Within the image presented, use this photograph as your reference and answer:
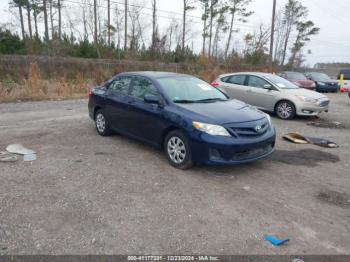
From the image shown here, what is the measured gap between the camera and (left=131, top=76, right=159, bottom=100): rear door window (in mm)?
5734

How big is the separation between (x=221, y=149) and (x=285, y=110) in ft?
20.0

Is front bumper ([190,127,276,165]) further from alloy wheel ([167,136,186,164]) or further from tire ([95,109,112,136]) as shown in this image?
tire ([95,109,112,136])

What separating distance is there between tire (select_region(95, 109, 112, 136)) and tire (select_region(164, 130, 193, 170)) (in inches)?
80.1

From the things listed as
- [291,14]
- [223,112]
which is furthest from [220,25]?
[223,112]

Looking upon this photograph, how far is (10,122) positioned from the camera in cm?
854

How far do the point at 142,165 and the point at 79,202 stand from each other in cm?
155

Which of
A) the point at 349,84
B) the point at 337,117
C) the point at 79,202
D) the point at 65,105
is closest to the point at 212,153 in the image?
the point at 79,202

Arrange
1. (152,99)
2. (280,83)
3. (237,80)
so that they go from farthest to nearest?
(237,80) → (280,83) → (152,99)

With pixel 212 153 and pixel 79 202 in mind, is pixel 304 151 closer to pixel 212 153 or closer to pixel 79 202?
pixel 212 153

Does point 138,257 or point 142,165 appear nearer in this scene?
point 138,257

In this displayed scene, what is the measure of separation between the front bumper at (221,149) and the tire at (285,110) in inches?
217

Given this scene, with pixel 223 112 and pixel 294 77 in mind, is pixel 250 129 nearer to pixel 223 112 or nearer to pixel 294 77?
pixel 223 112

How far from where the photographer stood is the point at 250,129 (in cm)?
494

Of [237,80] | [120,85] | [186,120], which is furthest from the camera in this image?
[237,80]
